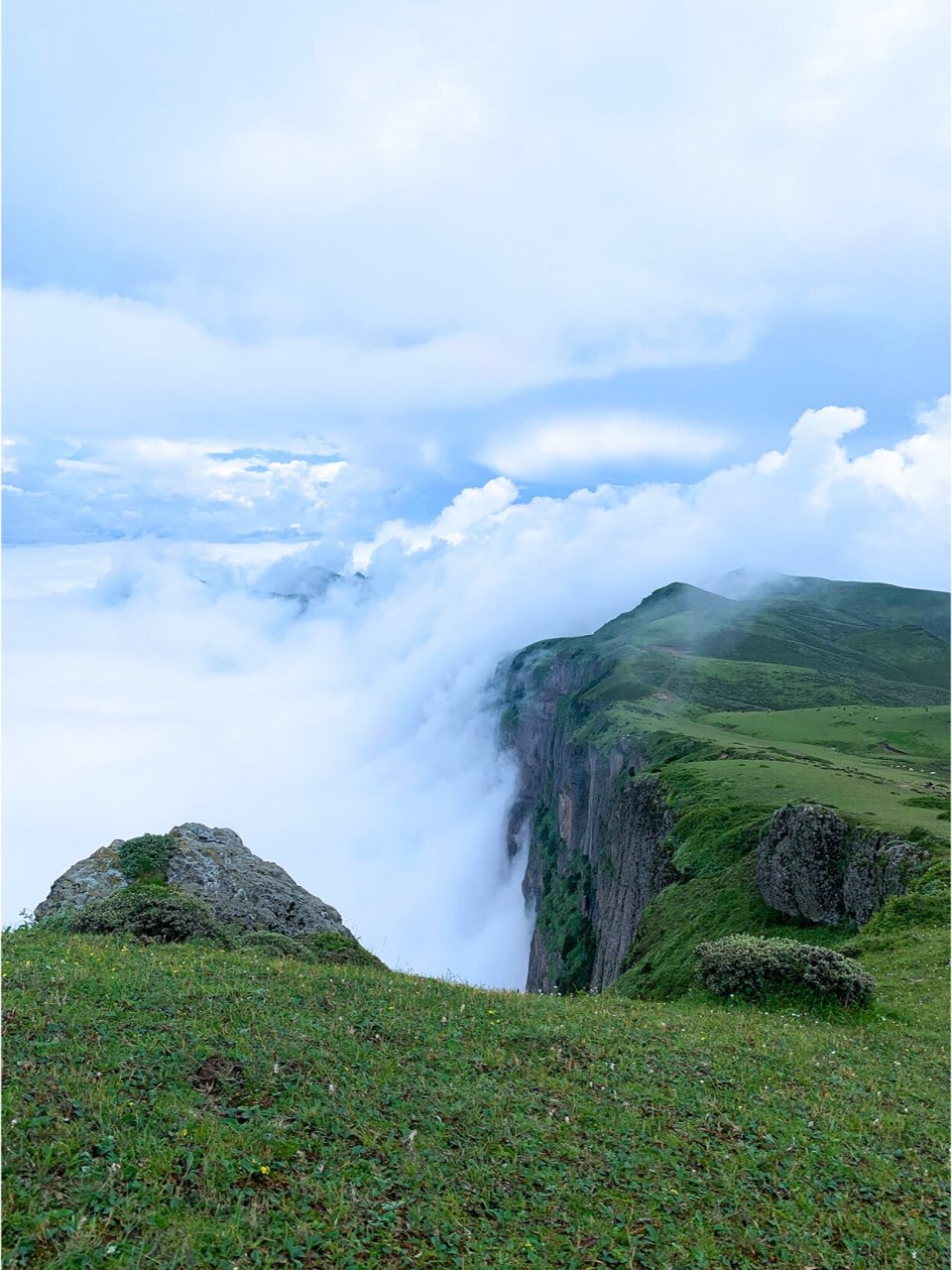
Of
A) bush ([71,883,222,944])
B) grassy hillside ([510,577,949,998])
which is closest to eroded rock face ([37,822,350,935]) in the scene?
bush ([71,883,222,944])

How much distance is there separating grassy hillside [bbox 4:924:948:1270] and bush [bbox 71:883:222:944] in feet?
9.82

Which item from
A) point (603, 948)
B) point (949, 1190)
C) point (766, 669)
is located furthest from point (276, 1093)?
point (766, 669)

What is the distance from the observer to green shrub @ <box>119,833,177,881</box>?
29234 mm

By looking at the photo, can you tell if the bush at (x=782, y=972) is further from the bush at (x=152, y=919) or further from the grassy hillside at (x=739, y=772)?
the bush at (x=152, y=919)

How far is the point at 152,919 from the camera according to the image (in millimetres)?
Result: 22328

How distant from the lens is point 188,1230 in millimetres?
9133

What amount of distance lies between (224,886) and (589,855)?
108941 millimetres

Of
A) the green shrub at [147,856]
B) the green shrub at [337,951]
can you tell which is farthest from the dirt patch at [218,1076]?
the green shrub at [147,856]

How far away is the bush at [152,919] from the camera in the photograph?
72.5 feet

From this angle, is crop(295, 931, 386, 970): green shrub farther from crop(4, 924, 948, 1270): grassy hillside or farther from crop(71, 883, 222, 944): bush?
crop(4, 924, 948, 1270): grassy hillside

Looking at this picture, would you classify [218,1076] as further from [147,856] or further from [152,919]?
[147,856]

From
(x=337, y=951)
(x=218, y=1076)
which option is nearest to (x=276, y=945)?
(x=337, y=951)

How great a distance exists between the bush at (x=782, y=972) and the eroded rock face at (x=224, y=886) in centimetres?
1317

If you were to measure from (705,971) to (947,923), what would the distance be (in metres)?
13.9
